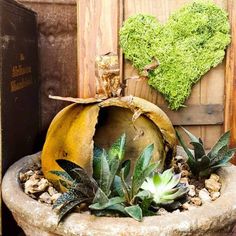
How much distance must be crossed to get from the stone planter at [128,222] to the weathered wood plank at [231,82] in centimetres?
52

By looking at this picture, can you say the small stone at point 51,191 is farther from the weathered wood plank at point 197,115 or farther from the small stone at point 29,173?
the weathered wood plank at point 197,115

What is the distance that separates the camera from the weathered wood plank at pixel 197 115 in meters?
1.65

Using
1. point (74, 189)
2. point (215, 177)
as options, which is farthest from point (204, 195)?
point (74, 189)

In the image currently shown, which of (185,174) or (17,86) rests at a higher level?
(17,86)

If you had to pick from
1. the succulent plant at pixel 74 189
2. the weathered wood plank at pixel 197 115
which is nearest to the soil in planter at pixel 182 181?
the succulent plant at pixel 74 189

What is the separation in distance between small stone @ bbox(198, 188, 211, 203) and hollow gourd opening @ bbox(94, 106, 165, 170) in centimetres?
17

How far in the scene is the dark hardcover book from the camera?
54.5 inches

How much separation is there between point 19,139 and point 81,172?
1.75 feet

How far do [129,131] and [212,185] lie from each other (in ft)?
1.05

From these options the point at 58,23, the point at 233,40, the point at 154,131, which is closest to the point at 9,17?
the point at 58,23

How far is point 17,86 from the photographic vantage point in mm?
1524

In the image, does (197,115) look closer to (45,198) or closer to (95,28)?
(95,28)

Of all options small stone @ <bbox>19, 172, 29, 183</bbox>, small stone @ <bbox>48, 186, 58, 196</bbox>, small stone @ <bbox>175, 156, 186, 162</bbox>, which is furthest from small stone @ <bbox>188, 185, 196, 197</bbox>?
small stone @ <bbox>19, 172, 29, 183</bbox>

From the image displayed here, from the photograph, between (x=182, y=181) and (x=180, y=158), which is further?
(x=180, y=158)
